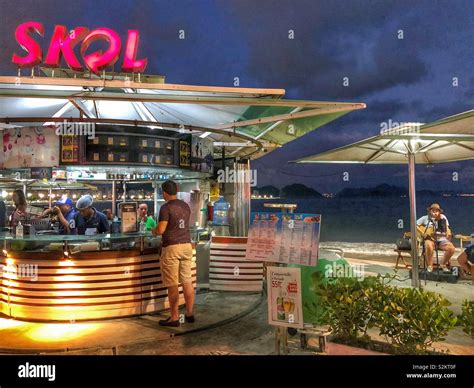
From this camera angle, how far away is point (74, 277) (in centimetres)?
519

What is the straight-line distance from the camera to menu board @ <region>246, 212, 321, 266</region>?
3.74 m

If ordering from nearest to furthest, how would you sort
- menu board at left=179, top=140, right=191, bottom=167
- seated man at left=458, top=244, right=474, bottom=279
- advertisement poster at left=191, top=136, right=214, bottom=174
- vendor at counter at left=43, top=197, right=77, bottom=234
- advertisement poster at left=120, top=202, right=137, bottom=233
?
seated man at left=458, top=244, right=474, bottom=279 < advertisement poster at left=120, top=202, right=137, bottom=233 < vendor at counter at left=43, top=197, right=77, bottom=234 < menu board at left=179, top=140, right=191, bottom=167 < advertisement poster at left=191, top=136, right=214, bottom=174

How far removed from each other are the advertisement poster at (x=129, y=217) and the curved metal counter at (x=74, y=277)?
38cm

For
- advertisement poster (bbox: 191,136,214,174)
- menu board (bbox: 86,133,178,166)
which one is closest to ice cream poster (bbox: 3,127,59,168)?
menu board (bbox: 86,133,178,166)

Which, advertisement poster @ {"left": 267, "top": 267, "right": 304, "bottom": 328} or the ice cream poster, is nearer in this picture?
advertisement poster @ {"left": 267, "top": 267, "right": 304, "bottom": 328}

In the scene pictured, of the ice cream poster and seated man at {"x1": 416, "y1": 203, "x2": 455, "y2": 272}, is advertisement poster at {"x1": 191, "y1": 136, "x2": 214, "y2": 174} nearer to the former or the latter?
the ice cream poster

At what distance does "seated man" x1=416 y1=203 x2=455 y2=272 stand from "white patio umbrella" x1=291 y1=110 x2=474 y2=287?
832mm

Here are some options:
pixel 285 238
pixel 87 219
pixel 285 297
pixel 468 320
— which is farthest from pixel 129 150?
pixel 468 320

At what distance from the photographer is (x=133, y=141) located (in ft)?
20.1

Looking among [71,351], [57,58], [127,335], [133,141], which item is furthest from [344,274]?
[57,58]

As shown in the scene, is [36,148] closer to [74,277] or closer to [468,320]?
[74,277]

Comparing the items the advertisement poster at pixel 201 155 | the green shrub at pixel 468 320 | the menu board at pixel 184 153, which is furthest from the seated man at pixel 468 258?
the menu board at pixel 184 153

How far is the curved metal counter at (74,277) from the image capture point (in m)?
5.19

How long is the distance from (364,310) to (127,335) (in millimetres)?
3015
